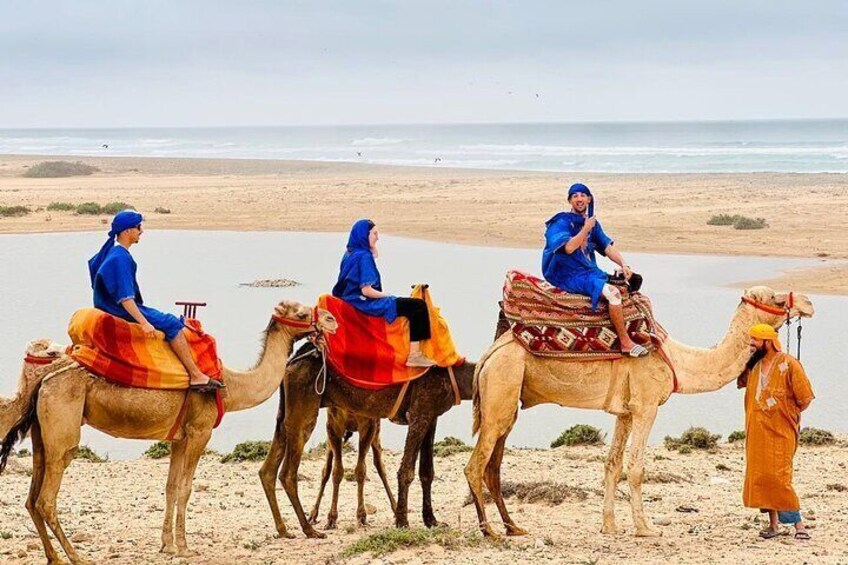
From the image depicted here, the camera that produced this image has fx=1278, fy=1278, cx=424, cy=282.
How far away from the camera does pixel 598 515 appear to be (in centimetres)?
1173

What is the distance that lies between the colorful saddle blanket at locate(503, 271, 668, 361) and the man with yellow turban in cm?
93

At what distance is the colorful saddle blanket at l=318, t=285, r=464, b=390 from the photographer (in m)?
11.0

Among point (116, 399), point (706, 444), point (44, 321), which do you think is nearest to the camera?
point (116, 399)

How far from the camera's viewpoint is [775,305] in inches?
425

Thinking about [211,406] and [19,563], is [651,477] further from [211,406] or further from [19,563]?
[19,563]

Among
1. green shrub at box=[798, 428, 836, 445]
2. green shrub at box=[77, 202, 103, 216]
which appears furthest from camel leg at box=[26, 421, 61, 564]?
green shrub at box=[77, 202, 103, 216]

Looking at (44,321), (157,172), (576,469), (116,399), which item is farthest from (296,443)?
(157,172)

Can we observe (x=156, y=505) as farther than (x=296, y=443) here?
Yes

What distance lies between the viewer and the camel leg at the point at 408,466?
35.7ft

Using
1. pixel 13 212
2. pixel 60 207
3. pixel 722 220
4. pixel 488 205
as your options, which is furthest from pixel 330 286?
pixel 488 205

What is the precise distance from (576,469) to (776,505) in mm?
3723

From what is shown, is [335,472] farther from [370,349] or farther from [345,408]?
[370,349]

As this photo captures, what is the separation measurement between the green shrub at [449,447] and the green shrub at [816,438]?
12.8 feet

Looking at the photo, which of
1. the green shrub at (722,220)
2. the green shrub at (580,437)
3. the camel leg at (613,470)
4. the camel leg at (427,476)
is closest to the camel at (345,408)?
the camel leg at (427,476)
